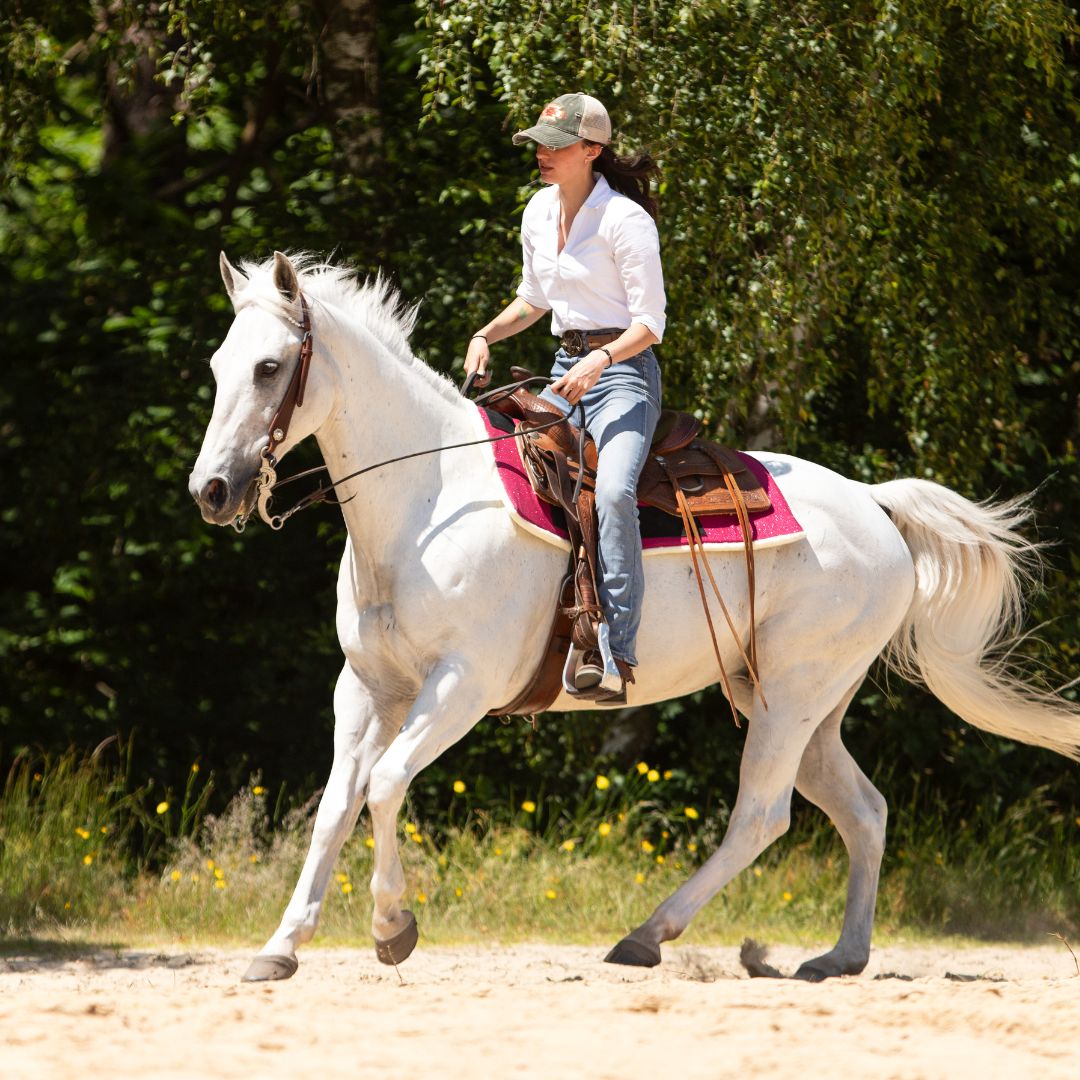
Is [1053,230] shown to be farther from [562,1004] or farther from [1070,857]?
[562,1004]

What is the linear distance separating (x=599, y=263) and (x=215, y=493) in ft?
5.53

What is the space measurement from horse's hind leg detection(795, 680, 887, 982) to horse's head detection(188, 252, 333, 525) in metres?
2.51

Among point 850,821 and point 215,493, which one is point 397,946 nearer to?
point 215,493

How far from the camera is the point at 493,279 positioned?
8.45 meters

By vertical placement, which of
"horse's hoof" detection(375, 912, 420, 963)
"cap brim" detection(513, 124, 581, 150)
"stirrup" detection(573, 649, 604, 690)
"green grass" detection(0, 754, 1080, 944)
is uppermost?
"cap brim" detection(513, 124, 581, 150)

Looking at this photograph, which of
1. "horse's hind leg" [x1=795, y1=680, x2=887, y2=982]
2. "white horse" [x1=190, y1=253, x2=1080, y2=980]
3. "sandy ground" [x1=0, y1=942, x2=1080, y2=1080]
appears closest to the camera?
"sandy ground" [x1=0, y1=942, x2=1080, y2=1080]

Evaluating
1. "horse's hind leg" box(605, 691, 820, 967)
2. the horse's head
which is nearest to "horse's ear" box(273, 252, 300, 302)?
the horse's head

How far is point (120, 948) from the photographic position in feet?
23.8

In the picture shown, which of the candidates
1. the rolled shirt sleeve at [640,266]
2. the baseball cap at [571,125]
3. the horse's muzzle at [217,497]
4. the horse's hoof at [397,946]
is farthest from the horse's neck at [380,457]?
the horse's hoof at [397,946]

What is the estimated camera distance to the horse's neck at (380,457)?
5.41 metres

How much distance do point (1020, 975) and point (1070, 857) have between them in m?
2.46

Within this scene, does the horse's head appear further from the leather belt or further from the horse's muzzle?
the leather belt

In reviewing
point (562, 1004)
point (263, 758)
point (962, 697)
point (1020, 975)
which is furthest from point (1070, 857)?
point (562, 1004)

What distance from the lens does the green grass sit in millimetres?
7910
